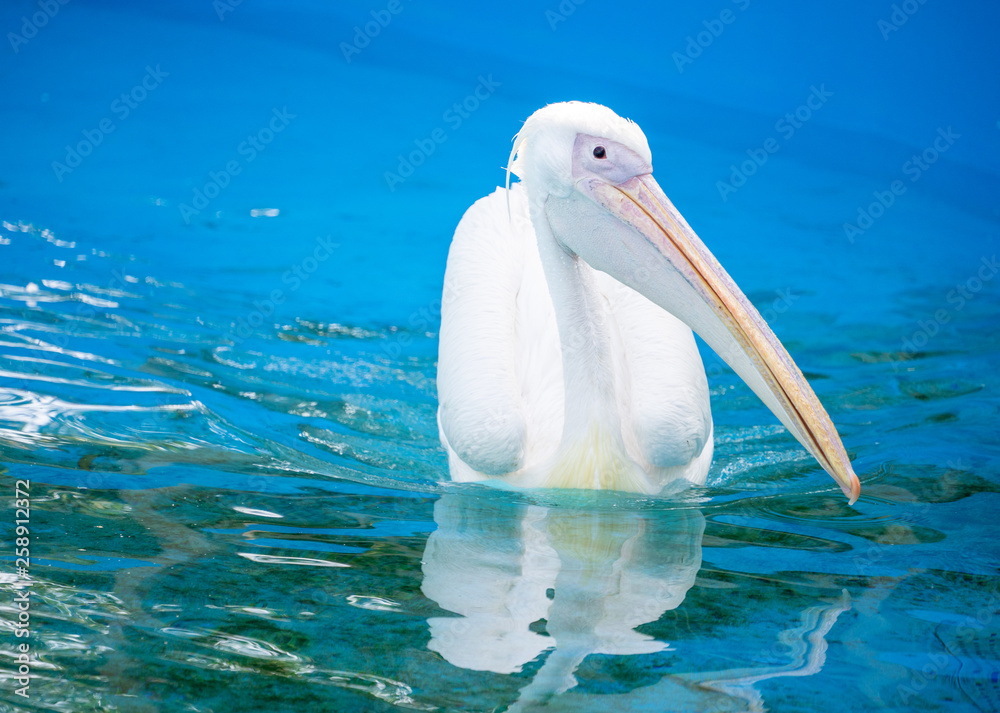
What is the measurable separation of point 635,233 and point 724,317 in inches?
17.3

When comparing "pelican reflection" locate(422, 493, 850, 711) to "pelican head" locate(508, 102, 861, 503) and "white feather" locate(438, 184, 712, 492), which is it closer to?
"white feather" locate(438, 184, 712, 492)

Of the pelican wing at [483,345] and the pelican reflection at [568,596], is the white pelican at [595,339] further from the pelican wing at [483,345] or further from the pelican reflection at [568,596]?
the pelican reflection at [568,596]

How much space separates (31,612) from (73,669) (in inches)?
13.1

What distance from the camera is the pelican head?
9.82 ft

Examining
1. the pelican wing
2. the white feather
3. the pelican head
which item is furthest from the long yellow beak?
the pelican wing

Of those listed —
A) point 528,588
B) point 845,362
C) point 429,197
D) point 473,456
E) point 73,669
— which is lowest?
point 73,669

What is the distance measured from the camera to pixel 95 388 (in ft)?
14.5

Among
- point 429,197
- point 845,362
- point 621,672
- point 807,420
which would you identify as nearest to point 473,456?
point 807,420

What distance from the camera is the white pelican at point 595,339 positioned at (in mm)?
3090

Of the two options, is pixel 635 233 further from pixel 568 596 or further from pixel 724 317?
pixel 568 596

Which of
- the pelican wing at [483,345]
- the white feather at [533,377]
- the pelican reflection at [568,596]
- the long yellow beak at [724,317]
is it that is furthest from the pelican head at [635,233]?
Result: the pelican reflection at [568,596]

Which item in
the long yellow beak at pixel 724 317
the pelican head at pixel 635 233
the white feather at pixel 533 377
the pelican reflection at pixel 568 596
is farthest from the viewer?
the white feather at pixel 533 377

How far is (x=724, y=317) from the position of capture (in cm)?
305

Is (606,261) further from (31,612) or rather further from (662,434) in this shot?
(31,612)
